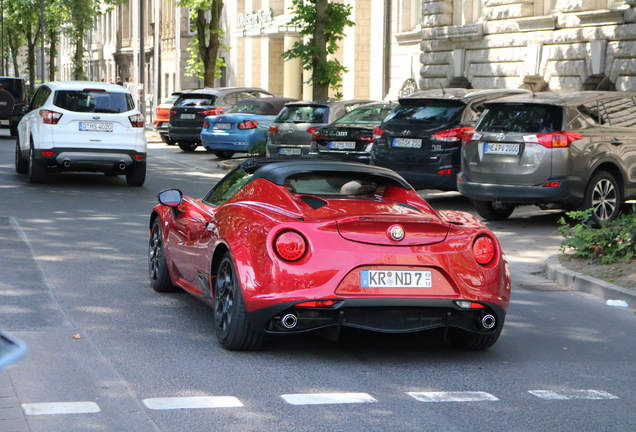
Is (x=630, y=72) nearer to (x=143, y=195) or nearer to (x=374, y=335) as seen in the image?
(x=143, y=195)

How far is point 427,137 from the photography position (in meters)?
15.0

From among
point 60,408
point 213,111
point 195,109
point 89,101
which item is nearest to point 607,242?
point 60,408

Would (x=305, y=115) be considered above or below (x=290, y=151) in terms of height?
above

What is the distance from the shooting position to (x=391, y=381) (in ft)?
19.6

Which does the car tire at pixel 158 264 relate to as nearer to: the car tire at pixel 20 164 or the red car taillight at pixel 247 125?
the car tire at pixel 20 164

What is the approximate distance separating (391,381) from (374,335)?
1264 mm

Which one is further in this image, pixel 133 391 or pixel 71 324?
pixel 71 324

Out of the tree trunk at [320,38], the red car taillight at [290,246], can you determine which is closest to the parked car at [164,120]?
the tree trunk at [320,38]

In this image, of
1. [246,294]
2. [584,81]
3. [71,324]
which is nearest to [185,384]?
[246,294]

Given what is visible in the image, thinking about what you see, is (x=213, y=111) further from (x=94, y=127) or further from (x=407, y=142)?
(x=407, y=142)

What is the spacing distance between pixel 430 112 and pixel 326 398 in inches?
403

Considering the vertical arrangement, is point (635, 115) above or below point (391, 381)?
above

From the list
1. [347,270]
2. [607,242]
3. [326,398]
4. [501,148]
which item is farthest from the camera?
[501,148]

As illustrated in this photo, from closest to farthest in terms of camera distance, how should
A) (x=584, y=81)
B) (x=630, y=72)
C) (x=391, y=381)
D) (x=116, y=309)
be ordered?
(x=391, y=381), (x=116, y=309), (x=630, y=72), (x=584, y=81)
